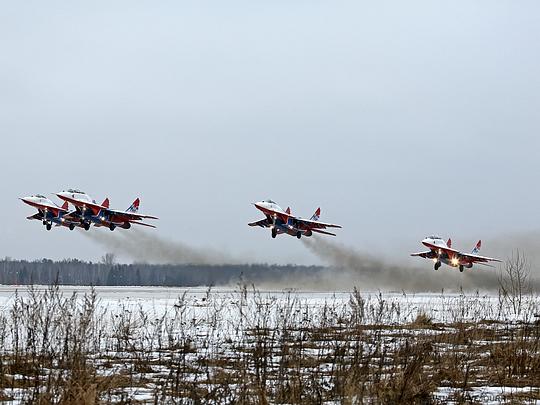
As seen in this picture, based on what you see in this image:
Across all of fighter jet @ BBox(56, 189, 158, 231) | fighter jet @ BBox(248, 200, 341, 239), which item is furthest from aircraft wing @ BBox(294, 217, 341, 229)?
fighter jet @ BBox(56, 189, 158, 231)

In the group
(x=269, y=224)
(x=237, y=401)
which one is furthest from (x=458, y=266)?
(x=237, y=401)

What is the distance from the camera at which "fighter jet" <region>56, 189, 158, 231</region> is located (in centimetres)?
6294

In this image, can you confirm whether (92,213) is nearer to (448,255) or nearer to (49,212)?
(49,212)

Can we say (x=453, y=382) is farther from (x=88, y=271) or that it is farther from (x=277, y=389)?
(x=88, y=271)

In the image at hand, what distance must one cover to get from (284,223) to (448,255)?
56.5 ft

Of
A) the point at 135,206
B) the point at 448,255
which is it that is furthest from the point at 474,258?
the point at 135,206

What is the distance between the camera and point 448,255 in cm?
6744

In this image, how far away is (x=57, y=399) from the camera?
734 cm

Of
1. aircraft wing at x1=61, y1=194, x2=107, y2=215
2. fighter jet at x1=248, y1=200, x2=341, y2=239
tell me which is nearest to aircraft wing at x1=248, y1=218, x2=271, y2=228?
fighter jet at x1=248, y1=200, x2=341, y2=239

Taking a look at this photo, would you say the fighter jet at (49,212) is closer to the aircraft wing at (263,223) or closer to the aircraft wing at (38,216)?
the aircraft wing at (38,216)

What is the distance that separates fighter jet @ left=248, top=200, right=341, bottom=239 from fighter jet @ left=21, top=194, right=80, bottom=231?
681 inches

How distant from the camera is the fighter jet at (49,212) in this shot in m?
63.2

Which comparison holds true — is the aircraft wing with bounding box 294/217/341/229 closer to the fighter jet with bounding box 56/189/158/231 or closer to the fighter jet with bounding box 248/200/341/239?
the fighter jet with bounding box 248/200/341/239

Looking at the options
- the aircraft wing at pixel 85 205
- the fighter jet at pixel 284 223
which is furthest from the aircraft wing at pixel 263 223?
the aircraft wing at pixel 85 205
